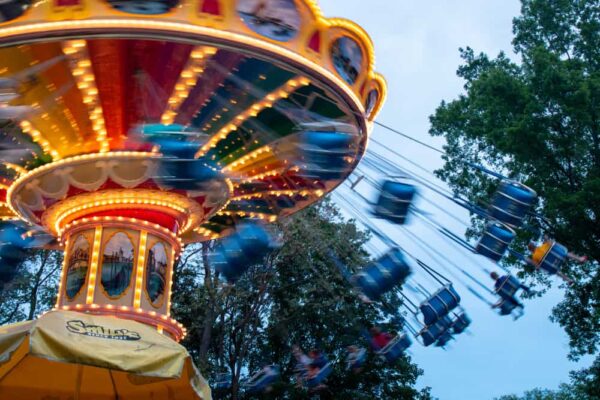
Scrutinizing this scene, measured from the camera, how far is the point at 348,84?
9.41 m

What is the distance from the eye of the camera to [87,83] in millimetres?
9094

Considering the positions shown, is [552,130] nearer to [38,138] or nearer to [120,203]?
[120,203]

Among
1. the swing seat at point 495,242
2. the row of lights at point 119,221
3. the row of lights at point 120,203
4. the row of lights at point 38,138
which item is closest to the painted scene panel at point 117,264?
the row of lights at point 119,221

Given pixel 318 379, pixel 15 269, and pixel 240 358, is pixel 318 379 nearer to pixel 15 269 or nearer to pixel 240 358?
pixel 15 269

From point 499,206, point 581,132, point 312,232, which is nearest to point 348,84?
point 499,206

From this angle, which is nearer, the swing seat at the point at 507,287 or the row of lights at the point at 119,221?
the swing seat at the point at 507,287

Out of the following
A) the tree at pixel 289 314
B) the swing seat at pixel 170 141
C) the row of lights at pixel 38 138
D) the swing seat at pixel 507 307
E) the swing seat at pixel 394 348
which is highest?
the swing seat at pixel 507 307

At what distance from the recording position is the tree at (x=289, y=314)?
22.2m

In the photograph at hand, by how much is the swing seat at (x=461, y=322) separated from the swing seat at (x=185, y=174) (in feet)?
14.3

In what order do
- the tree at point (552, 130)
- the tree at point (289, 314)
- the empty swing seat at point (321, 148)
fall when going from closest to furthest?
1. the empty swing seat at point (321, 148)
2. the tree at point (552, 130)
3. the tree at point (289, 314)

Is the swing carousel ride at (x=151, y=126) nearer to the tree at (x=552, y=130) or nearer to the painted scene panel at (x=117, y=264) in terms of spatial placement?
the painted scene panel at (x=117, y=264)

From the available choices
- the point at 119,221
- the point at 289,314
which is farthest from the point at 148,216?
the point at 289,314

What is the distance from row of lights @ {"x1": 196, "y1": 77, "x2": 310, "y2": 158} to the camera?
362 inches

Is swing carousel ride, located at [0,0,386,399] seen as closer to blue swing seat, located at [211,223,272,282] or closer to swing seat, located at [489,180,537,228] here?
blue swing seat, located at [211,223,272,282]
